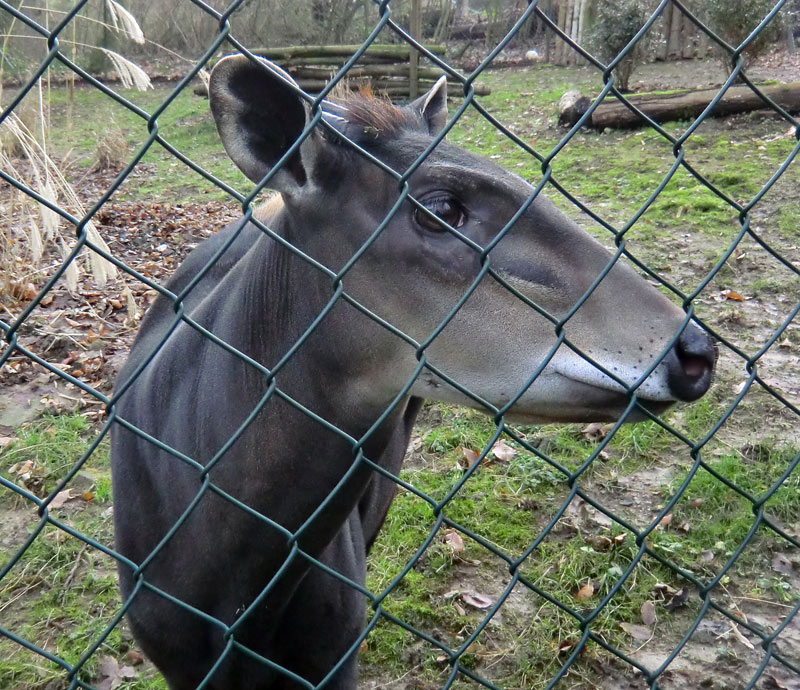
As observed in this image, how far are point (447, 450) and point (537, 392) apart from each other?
3.06m

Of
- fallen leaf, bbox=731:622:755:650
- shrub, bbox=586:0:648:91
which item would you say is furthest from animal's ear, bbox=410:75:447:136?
shrub, bbox=586:0:648:91

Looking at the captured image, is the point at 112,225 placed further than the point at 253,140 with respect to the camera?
Yes

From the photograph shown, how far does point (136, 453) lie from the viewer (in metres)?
2.60

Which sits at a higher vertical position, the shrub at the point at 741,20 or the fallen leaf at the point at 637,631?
the shrub at the point at 741,20

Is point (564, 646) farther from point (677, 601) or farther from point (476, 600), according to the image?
point (677, 601)

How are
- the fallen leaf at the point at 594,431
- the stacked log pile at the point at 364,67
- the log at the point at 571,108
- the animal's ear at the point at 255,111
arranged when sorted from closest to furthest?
1. the animal's ear at the point at 255,111
2. the fallen leaf at the point at 594,431
3. the log at the point at 571,108
4. the stacked log pile at the point at 364,67

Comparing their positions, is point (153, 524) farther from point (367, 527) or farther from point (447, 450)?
point (447, 450)

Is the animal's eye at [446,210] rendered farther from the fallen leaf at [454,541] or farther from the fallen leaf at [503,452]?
the fallen leaf at [503,452]

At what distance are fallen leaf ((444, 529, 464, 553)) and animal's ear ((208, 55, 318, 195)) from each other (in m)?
2.72

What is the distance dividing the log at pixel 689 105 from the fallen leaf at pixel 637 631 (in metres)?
8.30

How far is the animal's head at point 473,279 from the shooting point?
5.94 ft

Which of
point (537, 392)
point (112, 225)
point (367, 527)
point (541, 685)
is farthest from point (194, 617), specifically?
point (112, 225)

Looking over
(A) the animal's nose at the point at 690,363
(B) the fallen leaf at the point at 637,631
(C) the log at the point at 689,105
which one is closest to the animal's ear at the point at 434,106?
(A) the animal's nose at the point at 690,363

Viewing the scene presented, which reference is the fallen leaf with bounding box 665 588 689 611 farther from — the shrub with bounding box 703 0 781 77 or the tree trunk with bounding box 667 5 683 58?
the tree trunk with bounding box 667 5 683 58
